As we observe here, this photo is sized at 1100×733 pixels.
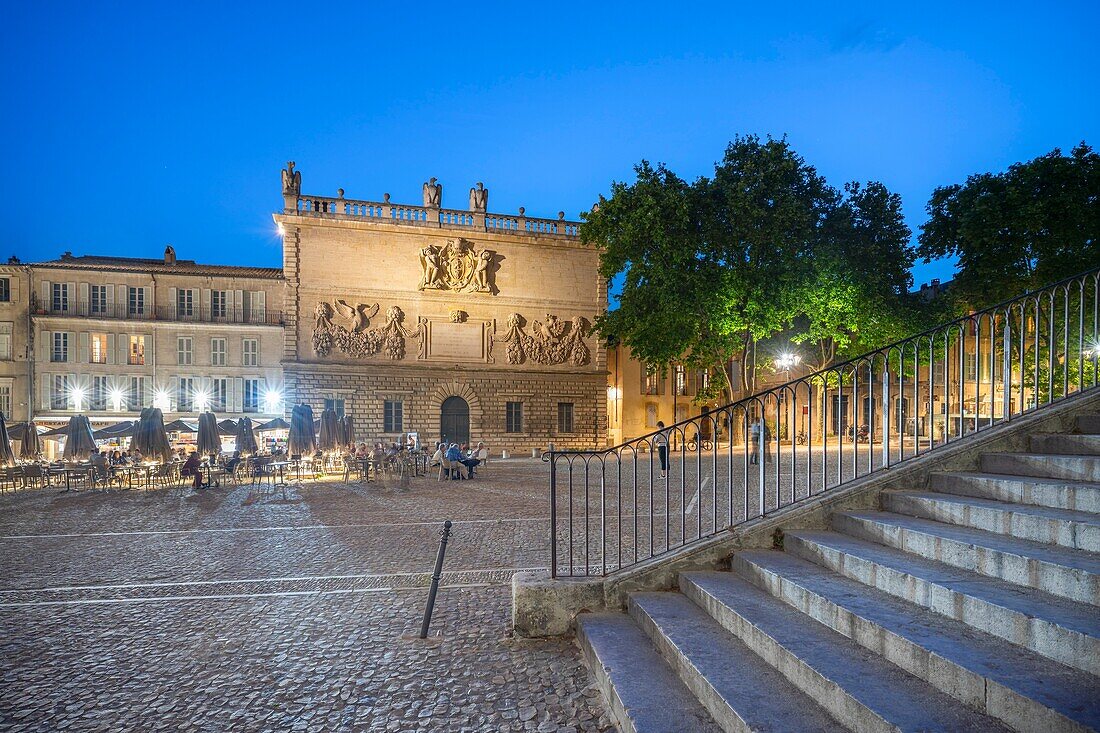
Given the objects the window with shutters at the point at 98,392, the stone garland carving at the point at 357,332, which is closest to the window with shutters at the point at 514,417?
Answer: the stone garland carving at the point at 357,332

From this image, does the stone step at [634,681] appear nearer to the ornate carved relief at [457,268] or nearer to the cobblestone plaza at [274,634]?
the cobblestone plaza at [274,634]

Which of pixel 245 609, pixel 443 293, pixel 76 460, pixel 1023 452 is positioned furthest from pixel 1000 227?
pixel 76 460

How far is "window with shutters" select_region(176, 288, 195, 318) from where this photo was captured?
35750 mm

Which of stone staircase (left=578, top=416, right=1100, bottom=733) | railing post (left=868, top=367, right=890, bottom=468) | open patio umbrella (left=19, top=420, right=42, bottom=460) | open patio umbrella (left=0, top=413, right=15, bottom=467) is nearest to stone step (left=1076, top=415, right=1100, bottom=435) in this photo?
stone staircase (left=578, top=416, right=1100, bottom=733)

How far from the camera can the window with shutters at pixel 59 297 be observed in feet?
113

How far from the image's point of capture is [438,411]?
31.7 m

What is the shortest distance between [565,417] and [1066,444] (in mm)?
28920

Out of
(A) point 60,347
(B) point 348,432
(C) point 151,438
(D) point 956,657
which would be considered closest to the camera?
(D) point 956,657

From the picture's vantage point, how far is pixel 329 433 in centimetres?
2072

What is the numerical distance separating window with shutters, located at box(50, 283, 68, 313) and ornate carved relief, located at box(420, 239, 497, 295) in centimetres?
2106

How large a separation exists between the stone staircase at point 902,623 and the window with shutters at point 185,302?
37946 millimetres

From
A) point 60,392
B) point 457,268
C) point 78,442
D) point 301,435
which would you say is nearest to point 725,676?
point 301,435

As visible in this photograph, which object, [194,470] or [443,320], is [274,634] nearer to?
[194,470]

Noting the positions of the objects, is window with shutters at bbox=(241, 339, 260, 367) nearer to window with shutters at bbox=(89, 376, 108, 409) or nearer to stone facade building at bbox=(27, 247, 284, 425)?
stone facade building at bbox=(27, 247, 284, 425)
